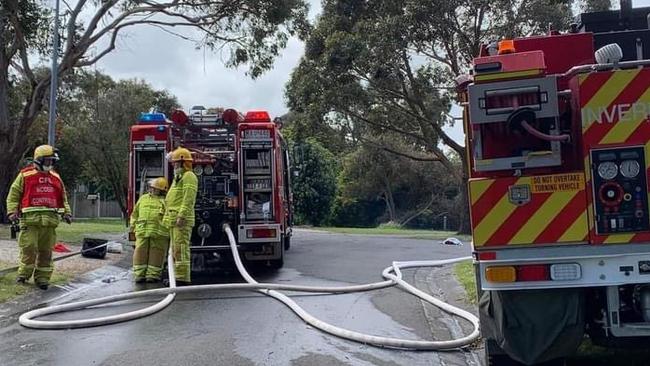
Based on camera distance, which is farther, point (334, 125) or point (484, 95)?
point (334, 125)

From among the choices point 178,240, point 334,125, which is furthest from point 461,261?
point 334,125

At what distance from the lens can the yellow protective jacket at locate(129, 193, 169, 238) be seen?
10.8 m

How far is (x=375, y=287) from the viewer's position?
1000 centimetres

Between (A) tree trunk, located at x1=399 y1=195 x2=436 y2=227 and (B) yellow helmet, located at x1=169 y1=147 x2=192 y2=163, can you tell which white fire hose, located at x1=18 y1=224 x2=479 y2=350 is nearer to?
(B) yellow helmet, located at x1=169 y1=147 x2=192 y2=163

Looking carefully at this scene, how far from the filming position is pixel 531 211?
4438 mm

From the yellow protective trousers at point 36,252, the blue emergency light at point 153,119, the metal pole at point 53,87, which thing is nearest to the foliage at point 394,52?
the metal pole at point 53,87

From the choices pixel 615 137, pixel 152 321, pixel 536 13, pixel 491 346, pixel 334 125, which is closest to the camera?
pixel 615 137

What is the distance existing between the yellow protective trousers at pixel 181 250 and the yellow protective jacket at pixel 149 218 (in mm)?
428

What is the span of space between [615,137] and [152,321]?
208 inches

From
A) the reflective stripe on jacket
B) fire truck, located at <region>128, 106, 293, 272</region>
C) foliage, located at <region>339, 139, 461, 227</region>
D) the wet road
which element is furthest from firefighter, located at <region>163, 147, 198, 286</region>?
foliage, located at <region>339, 139, 461, 227</region>

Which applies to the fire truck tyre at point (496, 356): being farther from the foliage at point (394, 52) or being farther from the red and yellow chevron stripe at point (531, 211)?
the foliage at point (394, 52)

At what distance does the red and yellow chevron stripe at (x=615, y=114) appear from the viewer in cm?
432

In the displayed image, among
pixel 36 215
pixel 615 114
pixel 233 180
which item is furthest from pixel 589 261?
pixel 233 180

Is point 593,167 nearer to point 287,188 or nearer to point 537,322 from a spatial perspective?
point 537,322
